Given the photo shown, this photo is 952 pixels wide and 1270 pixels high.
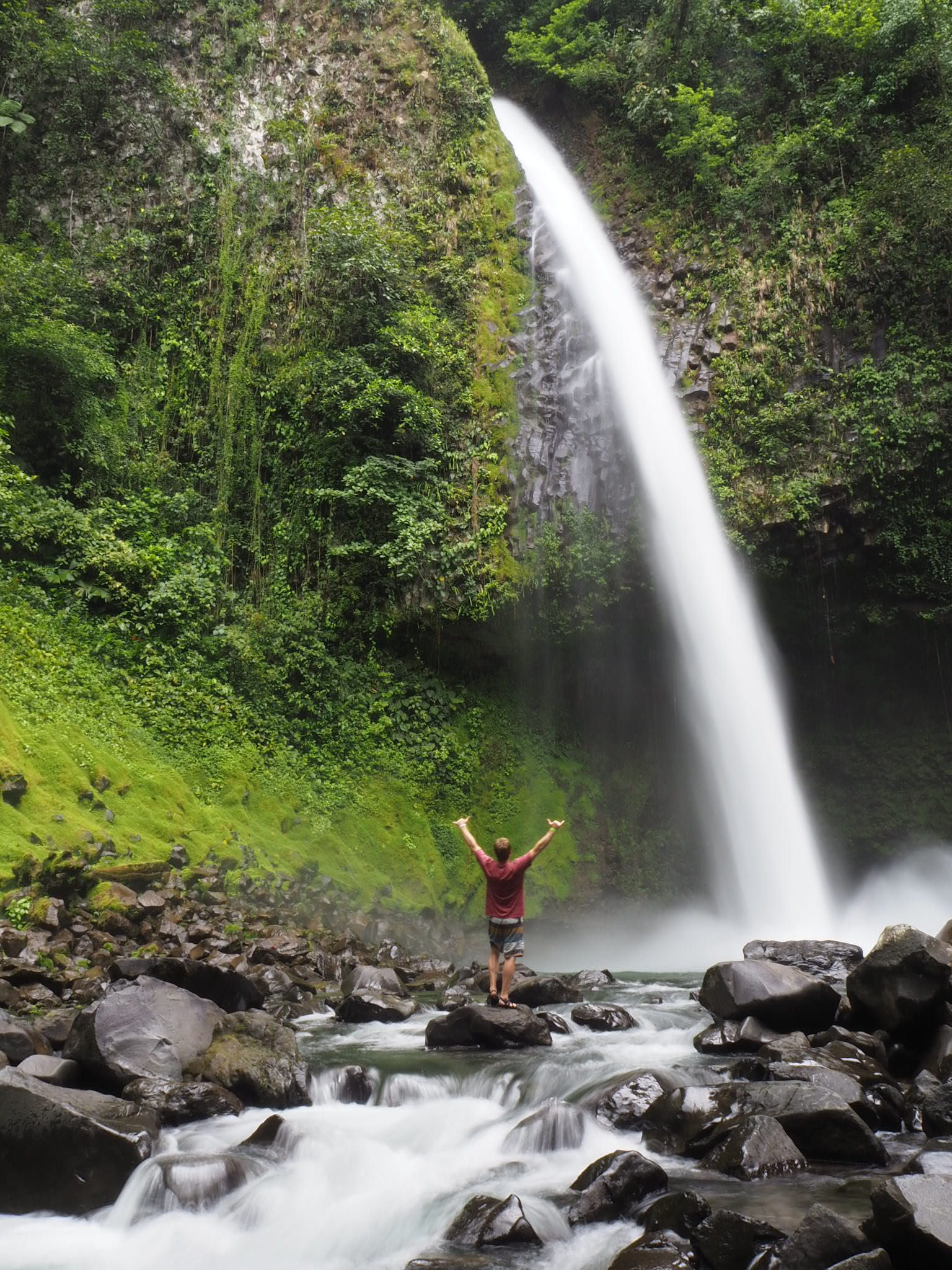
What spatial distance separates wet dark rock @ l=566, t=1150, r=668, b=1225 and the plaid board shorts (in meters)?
3.09

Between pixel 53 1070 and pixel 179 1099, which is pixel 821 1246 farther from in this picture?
pixel 53 1070

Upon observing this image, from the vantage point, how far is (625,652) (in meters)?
16.0

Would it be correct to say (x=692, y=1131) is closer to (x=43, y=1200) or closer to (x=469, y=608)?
(x=43, y=1200)

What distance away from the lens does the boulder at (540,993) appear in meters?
8.03

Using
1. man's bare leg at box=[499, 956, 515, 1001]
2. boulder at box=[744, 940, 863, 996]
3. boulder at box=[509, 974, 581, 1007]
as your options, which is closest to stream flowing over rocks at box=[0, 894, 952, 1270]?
man's bare leg at box=[499, 956, 515, 1001]

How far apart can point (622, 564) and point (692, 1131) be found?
1106 centimetres

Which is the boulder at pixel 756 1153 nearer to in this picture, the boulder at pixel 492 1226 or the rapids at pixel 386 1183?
the rapids at pixel 386 1183

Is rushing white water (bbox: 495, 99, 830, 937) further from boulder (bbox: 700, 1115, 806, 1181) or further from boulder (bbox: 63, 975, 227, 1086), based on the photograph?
boulder (bbox: 63, 975, 227, 1086)

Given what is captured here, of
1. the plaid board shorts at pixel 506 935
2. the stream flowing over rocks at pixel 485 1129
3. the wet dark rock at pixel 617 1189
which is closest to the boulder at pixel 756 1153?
the stream flowing over rocks at pixel 485 1129

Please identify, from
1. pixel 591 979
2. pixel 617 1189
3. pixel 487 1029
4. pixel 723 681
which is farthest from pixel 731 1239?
pixel 723 681

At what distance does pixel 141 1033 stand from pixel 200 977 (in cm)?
126

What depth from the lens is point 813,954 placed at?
28.8 ft

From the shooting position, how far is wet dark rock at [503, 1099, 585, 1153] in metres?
A: 4.92

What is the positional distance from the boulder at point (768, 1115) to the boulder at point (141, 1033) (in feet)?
10.0
